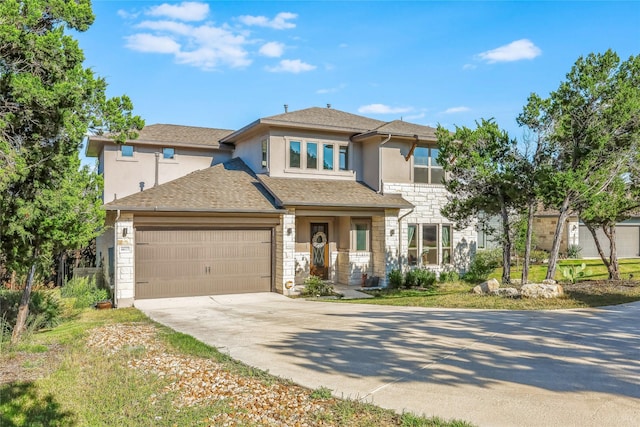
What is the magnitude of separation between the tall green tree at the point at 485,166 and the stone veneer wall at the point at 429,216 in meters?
2.44

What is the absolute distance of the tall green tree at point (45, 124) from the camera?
24.3 ft

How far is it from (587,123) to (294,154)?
938cm

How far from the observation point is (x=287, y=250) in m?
14.8

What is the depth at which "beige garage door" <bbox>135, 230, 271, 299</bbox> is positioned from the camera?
44.8ft

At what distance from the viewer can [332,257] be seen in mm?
17562

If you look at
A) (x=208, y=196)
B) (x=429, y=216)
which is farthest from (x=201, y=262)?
(x=429, y=216)

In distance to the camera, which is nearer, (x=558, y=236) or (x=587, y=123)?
(x=587, y=123)

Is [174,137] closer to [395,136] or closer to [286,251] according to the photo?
[286,251]

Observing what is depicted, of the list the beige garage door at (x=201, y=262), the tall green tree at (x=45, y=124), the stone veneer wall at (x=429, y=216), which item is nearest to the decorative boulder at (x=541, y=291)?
the stone veneer wall at (x=429, y=216)

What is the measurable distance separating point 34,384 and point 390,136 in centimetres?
1333

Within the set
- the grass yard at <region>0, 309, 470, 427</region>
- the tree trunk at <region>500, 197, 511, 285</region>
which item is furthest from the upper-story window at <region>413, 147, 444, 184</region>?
the grass yard at <region>0, 309, 470, 427</region>

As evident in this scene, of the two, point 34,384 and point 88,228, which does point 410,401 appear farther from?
point 88,228

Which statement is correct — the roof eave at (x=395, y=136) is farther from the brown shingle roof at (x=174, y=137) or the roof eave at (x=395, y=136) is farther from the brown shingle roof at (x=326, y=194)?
the brown shingle roof at (x=174, y=137)

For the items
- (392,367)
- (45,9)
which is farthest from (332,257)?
(45,9)
